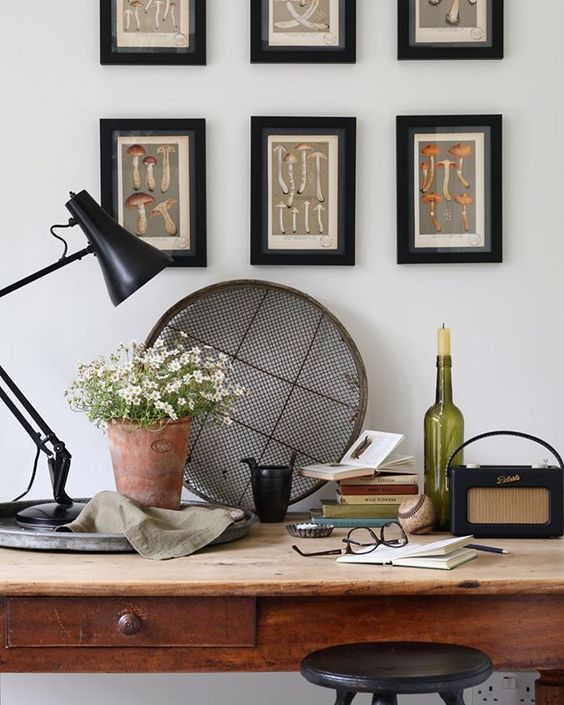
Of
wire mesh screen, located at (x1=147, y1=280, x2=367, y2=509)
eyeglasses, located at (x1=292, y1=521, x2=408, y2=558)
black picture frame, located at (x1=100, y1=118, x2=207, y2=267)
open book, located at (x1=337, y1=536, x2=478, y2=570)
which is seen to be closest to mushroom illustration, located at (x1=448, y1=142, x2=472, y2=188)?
wire mesh screen, located at (x1=147, y1=280, x2=367, y2=509)

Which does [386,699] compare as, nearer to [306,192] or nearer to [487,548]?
[487,548]

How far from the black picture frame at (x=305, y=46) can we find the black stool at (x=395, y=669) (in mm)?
1421

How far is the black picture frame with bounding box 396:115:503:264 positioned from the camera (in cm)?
236

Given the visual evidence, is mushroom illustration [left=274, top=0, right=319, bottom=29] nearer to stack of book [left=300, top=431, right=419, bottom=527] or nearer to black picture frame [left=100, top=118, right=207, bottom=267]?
black picture frame [left=100, top=118, right=207, bottom=267]

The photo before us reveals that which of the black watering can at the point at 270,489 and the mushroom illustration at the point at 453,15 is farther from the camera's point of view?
the mushroom illustration at the point at 453,15

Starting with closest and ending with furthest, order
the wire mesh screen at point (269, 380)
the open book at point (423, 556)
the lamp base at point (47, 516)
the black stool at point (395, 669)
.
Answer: the black stool at point (395, 669), the open book at point (423, 556), the lamp base at point (47, 516), the wire mesh screen at point (269, 380)

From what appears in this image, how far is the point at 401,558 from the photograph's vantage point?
5.68 ft

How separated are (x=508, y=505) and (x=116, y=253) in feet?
3.18

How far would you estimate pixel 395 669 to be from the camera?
4.77 ft

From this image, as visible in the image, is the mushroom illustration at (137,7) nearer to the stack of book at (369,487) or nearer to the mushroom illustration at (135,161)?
the mushroom illustration at (135,161)

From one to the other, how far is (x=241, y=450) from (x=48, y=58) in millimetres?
1068

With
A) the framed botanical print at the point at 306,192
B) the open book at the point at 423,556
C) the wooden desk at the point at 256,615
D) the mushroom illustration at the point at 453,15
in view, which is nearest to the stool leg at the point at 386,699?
the wooden desk at the point at 256,615

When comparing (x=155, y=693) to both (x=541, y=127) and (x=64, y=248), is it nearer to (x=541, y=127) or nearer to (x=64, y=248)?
(x=64, y=248)

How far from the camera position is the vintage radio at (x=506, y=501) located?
1991 mm
